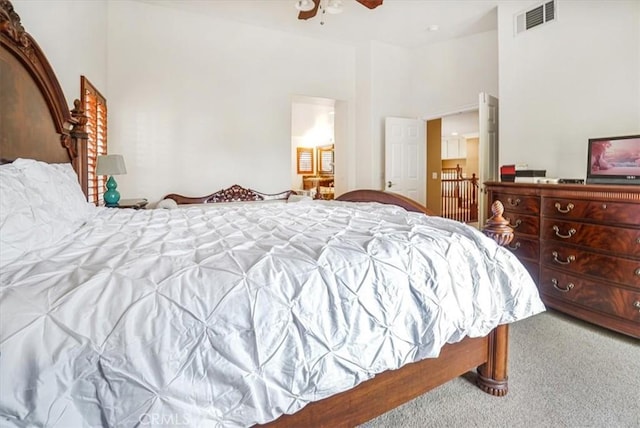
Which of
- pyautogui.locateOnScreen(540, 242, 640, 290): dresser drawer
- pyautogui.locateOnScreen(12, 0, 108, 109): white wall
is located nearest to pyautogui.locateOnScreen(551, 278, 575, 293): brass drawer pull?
pyautogui.locateOnScreen(540, 242, 640, 290): dresser drawer

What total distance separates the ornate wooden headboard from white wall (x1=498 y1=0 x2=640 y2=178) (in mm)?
4247

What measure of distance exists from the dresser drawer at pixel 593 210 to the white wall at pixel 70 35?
3.82m

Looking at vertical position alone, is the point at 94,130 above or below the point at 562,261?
above

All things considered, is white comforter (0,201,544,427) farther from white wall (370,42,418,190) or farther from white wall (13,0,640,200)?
white wall (370,42,418,190)

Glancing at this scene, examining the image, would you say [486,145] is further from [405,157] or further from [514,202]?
[405,157]

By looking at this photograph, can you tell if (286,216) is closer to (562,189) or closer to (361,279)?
(361,279)

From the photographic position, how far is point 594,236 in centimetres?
250

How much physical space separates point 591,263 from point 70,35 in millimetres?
4344

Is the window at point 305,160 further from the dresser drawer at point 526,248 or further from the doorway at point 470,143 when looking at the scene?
the dresser drawer at point 526,248

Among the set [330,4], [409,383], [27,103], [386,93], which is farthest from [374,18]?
[409,383]

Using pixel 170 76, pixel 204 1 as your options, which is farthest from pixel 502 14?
pixel 170 76

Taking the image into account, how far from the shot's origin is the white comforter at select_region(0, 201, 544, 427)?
0.78 metres

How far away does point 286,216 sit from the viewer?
2.15 meters

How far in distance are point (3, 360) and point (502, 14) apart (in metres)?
5.02
